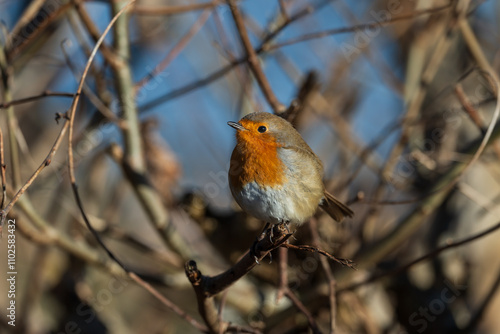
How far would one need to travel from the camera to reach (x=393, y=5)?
490 centimetres

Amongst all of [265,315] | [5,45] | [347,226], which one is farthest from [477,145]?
[5,45]

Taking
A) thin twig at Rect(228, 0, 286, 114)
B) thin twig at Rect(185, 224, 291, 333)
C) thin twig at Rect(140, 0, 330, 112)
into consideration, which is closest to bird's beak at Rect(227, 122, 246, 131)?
thin twig at Rect(228, 0, 286, 114)

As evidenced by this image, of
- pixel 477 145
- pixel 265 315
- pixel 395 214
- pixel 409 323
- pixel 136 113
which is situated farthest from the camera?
pixel 395 214

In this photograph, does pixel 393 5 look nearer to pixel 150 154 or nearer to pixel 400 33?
pixel 400 33

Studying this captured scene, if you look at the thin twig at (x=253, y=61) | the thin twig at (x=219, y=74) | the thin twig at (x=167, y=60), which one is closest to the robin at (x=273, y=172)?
the thin twig at (x=253, y=61)

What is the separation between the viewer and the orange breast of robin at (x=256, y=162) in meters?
2.63

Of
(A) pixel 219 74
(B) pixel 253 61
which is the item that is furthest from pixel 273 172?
(A) pixel 219 74

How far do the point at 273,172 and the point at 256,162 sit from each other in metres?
0.10

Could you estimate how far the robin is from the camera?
261 cm

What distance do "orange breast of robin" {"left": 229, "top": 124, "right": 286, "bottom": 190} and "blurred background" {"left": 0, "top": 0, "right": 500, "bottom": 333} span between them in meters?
0.24

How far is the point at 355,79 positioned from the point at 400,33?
23.0 inches

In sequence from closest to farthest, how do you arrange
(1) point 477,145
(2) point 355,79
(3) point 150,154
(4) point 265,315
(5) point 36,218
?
(5) point 36,218 < (1) point 477,145 < (4) point 265,315 < (3) point 150,154 < (2) point 355,79

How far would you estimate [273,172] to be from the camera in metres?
2.64

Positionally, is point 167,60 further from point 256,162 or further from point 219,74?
point 256,162
